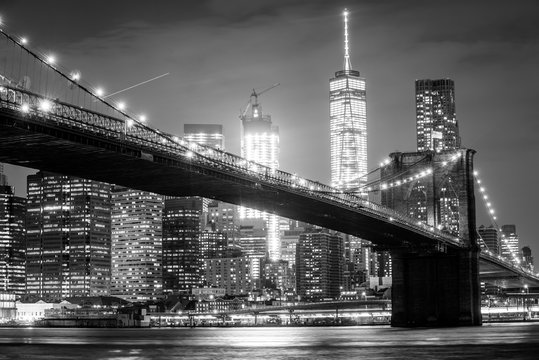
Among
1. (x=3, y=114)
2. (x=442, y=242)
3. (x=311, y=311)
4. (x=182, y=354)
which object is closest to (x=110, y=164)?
(x=3, y=114)

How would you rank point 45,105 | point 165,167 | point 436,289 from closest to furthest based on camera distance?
point 45,105 < point 165,167 < point 436,289

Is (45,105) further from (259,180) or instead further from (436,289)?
(436,289)

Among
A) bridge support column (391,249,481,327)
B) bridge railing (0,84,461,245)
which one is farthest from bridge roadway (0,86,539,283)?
bridge support column (391,249,481,327)

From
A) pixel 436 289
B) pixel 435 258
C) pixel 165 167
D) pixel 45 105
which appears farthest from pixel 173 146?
pixel 436 289

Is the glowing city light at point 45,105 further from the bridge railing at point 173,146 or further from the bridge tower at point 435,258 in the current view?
the bridge tower at point 435,258

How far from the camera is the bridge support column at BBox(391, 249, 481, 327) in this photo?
3558 inches

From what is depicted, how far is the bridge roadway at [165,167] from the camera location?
2078 inches

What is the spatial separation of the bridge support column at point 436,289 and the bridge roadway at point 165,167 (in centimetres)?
179

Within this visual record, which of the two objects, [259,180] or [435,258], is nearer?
[259,180]

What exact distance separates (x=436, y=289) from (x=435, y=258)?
9.64 ft

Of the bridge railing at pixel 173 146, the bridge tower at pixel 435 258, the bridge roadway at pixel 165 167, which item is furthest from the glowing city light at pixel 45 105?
the bridge tower at pixel 435 258

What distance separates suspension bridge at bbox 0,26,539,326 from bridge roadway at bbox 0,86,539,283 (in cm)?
7

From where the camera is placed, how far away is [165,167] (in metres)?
63.8

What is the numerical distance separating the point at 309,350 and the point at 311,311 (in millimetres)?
112559
